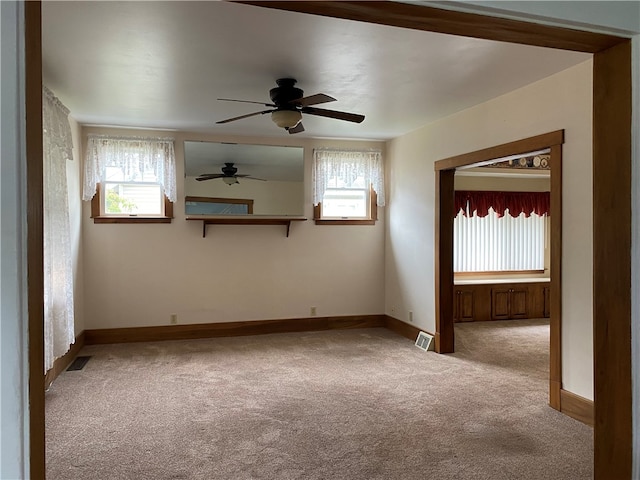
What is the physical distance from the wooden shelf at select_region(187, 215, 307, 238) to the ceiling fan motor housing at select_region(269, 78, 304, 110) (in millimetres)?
2309

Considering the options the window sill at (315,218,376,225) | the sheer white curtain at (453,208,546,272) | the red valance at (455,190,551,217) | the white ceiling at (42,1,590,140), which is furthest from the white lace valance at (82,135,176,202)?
the sheer white curtain at (453,208,546,272)

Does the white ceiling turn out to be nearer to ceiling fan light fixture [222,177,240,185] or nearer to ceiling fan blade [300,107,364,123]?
ceiling fan blade [300,107,364,123]

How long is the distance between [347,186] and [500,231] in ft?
10.6

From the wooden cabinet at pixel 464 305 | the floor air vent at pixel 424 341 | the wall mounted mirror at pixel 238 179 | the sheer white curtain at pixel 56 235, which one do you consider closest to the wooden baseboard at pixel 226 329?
the floor air vent at pixel 424 341

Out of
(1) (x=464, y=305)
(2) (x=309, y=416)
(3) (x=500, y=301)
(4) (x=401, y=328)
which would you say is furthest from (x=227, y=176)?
(3) (x=500, y=301)

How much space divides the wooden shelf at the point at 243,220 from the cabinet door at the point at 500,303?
3.16 meters

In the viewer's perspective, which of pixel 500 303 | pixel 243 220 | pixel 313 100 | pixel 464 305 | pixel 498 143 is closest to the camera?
pixel 313 100

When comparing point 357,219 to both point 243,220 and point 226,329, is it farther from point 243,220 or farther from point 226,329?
point 226,329

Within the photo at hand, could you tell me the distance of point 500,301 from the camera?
22.6 feet

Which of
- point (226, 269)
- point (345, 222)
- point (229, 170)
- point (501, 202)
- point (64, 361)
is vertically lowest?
point (64, 361)

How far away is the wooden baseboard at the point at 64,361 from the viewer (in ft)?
12.7

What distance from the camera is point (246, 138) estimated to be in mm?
5754

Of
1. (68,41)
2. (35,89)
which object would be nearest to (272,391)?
(68,41)

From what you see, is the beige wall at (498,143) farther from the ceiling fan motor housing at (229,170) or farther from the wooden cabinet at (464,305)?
the ceiling fan motor housing at (229,170)
